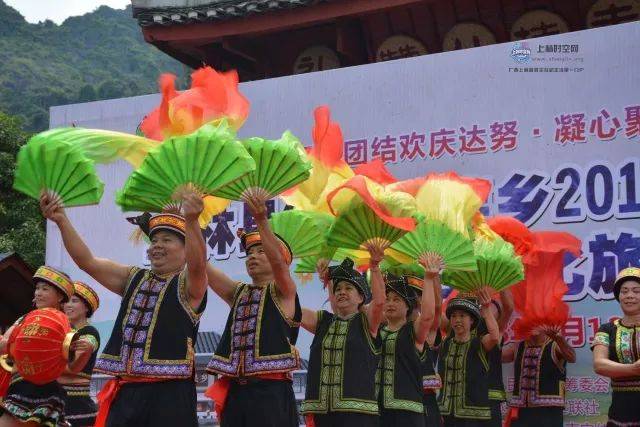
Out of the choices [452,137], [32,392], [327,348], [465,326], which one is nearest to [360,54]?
[452,137]

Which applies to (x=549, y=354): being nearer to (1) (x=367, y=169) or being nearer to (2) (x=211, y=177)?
(1) (x=367, y=169)

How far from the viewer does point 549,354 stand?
662 centimetres

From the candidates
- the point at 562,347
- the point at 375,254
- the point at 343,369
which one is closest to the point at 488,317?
the point at 562,347

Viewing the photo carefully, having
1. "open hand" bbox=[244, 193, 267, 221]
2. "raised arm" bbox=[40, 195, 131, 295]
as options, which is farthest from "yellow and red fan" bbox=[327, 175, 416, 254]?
"raised arm" bbox=[40, 195, 131, 295]

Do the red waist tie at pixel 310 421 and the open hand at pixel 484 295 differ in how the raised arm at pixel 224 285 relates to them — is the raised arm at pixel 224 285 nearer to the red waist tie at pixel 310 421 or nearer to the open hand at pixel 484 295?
the red waist tie at pixel 310 421

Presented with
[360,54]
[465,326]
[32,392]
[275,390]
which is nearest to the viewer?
[275,390]

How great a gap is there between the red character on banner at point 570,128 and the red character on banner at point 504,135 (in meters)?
0.31

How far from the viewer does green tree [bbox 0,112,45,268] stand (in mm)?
13297

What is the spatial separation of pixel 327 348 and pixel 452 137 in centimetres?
263

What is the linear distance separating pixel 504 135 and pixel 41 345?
386 centimetres

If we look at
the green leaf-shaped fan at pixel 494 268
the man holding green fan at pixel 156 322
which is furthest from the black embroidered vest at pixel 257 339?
the green leaf-shaped fan at pixel 494 268

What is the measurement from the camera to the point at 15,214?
1390cm

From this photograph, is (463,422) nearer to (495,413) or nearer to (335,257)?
(495,413)

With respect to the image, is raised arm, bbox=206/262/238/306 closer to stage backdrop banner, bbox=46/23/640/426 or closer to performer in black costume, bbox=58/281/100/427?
performer in black costume, bbox=58/281/100/427
